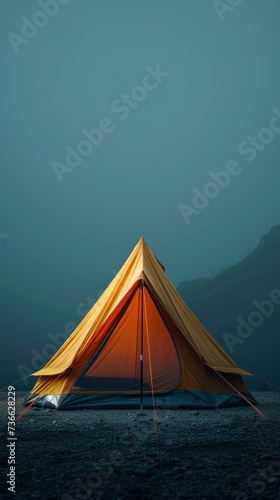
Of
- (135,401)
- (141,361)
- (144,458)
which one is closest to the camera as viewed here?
(144,458)

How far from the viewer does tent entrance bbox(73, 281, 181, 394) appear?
890 cm

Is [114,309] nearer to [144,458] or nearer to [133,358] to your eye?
[133,358]

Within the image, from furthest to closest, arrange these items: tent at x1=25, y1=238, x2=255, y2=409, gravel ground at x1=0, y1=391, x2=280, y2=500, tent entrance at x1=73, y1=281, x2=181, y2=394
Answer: tent entrance at x1=73, y1=281, x2=181, y2=394, tent at x1=25, y1=238, x2=255, y2=409, gravel ground at x1=0, y1=391, x2=280, y2=500

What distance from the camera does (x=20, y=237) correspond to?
187125 millimetres

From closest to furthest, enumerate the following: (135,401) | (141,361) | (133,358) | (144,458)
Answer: (144,458), (141,361), (135,401), (133,358)

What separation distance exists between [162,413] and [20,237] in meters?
187

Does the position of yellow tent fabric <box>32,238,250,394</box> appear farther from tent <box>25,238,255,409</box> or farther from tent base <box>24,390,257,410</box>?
tent base <box>24,390,257,410</box>

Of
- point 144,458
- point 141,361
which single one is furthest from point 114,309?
point 144,458

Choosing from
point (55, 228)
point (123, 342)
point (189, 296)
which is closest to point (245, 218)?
point (55, 228)

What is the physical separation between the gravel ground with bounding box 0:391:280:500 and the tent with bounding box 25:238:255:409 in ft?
5.17

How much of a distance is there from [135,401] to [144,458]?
4468 millimetres

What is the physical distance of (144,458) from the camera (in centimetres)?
426

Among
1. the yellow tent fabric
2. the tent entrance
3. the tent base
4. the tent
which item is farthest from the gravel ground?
the tent entrance

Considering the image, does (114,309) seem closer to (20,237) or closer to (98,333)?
(98,333)
